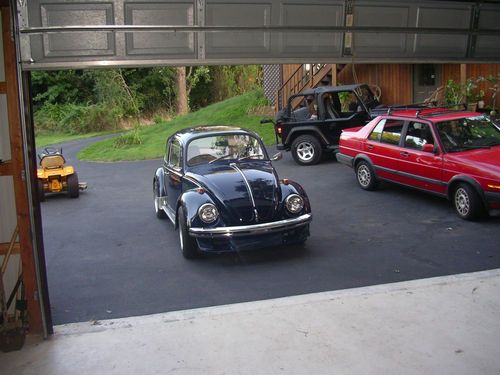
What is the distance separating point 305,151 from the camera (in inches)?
569

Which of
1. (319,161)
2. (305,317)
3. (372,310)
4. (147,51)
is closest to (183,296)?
(305,317)

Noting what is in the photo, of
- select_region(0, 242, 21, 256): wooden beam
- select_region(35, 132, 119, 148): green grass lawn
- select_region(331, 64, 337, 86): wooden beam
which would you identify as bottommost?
select_region(35, 132, 119, 148): green grass lawn

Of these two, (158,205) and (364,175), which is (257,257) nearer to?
(158,205)

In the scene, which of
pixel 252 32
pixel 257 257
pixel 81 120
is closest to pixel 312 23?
pixel 252 32

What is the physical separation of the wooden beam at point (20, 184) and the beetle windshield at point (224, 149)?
148 inches

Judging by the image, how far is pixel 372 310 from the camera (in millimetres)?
5234

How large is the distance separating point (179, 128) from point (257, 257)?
18847 mm

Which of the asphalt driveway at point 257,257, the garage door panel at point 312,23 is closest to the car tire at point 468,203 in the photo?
the asphalt driveway at point 257,257

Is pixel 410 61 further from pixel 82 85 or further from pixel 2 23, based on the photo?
pixel 82 85

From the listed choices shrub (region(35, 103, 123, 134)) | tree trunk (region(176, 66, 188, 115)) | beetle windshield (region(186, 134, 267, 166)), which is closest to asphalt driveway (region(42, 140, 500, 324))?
beetle windshield (region(186, 134, 267, 166))

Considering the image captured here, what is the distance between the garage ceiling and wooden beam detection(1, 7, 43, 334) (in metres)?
0.28

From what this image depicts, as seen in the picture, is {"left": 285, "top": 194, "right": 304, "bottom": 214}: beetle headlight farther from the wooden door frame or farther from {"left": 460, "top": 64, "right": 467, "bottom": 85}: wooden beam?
{"left": 460, "top": 64, "right": 467, "bottom": 85}: wooden beam

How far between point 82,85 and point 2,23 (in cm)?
3536

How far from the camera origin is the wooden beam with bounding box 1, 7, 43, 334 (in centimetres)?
447
